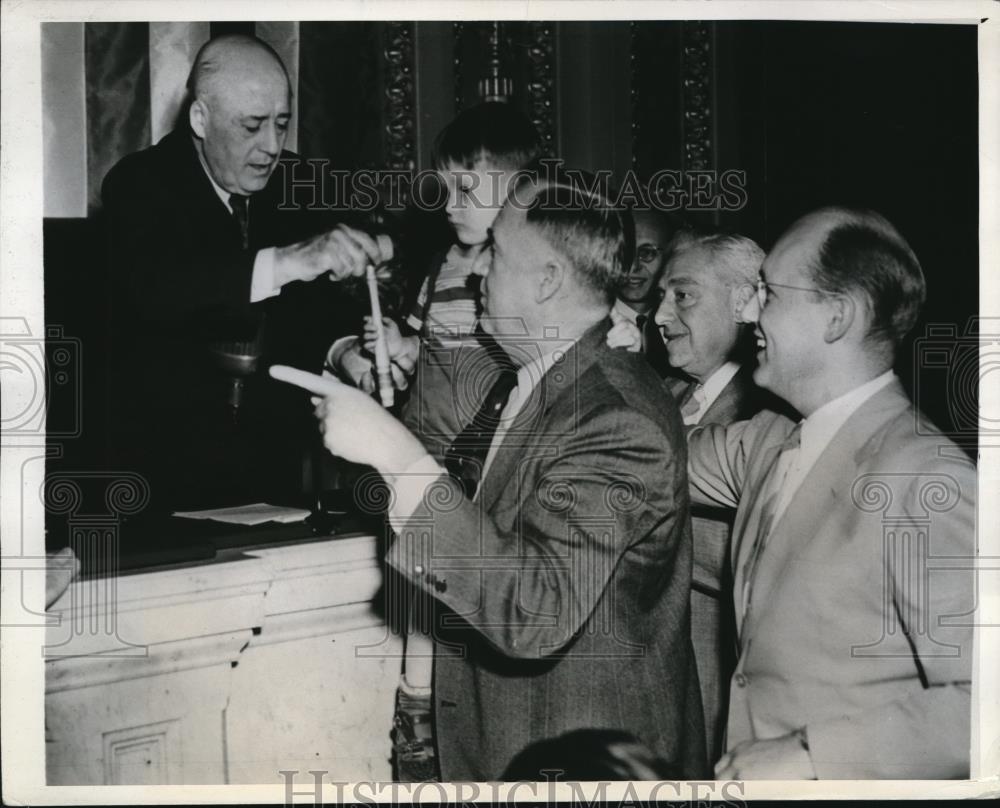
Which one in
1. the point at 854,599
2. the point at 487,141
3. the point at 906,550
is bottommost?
the point at 854,599

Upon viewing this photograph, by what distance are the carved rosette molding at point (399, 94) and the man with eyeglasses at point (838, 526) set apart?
0.98 metres

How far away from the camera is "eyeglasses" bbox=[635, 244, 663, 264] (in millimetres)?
2725

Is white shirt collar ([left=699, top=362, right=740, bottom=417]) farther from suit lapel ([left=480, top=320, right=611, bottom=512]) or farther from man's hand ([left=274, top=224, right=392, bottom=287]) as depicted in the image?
man's hand ([left=274, top=224, right=392, bottom=287])

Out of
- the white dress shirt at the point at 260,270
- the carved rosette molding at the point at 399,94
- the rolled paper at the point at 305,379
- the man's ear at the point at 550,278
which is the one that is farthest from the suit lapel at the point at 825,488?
the white dress shirt at the point at 260,270

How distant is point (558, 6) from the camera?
2.73m

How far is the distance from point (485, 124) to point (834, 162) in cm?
92

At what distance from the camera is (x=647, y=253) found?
273 centimetres

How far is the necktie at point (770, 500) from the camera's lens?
103 inches

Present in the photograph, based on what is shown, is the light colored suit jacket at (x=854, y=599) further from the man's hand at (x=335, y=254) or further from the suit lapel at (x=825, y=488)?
the man's hand at (x=335, y=254)

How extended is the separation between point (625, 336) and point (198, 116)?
3.95 ft

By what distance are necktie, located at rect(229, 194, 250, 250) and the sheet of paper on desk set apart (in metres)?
0.67

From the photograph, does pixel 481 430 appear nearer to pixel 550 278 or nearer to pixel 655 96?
pixel 550 278

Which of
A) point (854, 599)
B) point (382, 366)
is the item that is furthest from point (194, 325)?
point (854, 599)

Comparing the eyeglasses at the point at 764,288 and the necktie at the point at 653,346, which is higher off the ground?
the eyeglasses at the point at 764,288
